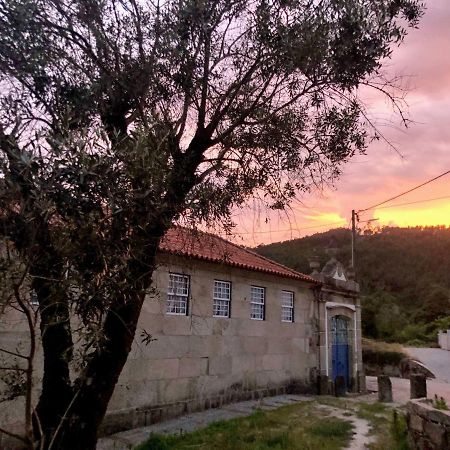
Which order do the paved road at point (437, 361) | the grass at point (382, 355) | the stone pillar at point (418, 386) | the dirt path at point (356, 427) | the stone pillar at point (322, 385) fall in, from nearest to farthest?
the dirt path at point (356, 427) → the stone pillar at point (418, 386) → the stone pillar at point (322, 385) → the paved road at point (437, 361) → the grass at point (382, 355)

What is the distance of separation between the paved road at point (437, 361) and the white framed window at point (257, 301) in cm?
1127

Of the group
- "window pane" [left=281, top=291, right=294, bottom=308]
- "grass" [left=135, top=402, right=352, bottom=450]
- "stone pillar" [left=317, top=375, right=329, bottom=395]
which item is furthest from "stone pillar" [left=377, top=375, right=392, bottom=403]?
"grass" [left=135, top=402, right=352, bottom=450]

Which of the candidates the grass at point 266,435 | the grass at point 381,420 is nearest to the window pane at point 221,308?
the grass at point 266,435

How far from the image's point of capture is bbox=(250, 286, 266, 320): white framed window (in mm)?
14077

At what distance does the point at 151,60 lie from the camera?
5.57 metres

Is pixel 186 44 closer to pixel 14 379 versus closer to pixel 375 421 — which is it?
pixel 14 379

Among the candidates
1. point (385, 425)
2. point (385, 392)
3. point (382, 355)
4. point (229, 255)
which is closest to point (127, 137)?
point (229, 255)

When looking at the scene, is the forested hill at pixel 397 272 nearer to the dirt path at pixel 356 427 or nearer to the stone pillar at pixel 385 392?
the stone pillar at pixel 385 392

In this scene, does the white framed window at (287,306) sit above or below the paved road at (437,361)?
above

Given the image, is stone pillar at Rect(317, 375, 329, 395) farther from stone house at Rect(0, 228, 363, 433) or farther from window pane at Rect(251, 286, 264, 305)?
window pane at Rect(251, 286, 264, 305)

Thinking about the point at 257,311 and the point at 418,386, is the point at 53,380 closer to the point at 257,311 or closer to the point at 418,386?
the point at 418,386

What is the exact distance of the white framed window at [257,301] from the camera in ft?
46.2

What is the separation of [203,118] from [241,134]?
28.2 inches

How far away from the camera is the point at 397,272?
53.2m
